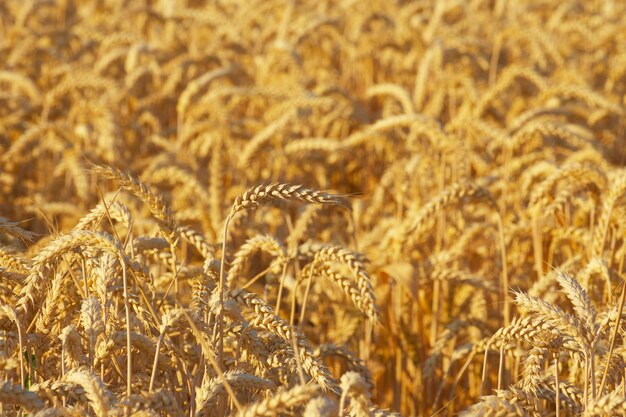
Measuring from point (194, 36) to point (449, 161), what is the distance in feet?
14.0

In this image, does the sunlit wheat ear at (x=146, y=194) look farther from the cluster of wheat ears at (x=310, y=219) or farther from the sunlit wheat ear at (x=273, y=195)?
the sunlit wheat ear at (x=273, y=195)

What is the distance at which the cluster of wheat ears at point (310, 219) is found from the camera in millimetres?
1976

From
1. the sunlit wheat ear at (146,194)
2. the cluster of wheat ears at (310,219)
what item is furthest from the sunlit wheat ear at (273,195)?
the sunlit wheat ear at (146,194)

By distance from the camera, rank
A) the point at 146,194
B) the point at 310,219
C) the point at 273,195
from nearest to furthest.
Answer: the point at 273,195
the point at 146,194
the point at 310,219

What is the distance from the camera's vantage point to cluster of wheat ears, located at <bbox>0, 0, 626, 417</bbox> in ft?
6.48

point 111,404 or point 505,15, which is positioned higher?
point 505,15

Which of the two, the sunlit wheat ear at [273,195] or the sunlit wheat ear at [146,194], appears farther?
the sunlit wheat ear at [146,194]

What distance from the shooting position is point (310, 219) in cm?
340

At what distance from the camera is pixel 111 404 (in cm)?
181

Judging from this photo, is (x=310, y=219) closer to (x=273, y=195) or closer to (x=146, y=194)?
(x=146, y=194)

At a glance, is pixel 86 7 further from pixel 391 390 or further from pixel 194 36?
pixel 391 390

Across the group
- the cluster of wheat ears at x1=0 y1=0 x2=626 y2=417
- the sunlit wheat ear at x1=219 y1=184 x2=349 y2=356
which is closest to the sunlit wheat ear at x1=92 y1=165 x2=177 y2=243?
the cluster of wheat ears at x1=0 y1=0 x2=626 y2=417

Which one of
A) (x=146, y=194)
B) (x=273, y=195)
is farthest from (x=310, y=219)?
(x=273, y=195)

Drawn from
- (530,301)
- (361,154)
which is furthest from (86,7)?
(530,301)
